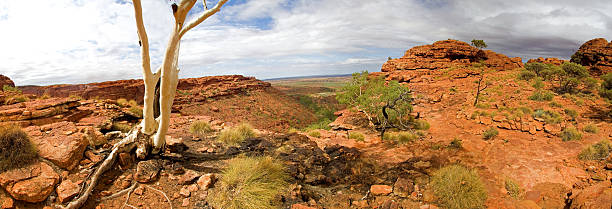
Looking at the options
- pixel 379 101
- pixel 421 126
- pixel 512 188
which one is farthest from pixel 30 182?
pixel 421 126

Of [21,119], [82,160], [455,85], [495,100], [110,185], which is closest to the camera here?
[110,185]

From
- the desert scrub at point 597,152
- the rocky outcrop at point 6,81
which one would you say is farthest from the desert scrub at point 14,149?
the rocky outcrop at point 6,81

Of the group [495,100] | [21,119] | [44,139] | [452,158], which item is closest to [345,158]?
[452,158]

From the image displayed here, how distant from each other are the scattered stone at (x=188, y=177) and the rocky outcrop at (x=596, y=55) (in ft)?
158

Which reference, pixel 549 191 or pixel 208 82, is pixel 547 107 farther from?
pixel 208 82

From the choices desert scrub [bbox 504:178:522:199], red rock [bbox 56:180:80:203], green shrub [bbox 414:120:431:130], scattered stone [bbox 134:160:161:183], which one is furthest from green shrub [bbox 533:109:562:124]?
red rock [bbox 56:180:80:203]

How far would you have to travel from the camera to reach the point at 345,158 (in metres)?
7.37

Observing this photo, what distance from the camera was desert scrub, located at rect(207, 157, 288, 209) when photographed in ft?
13.1

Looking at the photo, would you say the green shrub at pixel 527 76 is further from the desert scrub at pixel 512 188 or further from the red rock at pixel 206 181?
the red rock at pixel 206 181

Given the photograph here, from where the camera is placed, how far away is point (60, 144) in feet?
13.5

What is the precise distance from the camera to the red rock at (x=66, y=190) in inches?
129

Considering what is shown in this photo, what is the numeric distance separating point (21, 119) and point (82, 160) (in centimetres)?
349

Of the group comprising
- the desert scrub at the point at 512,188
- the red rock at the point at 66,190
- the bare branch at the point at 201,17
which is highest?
the bare branch at the point at 201,17

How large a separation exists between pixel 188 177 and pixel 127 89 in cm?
3451
